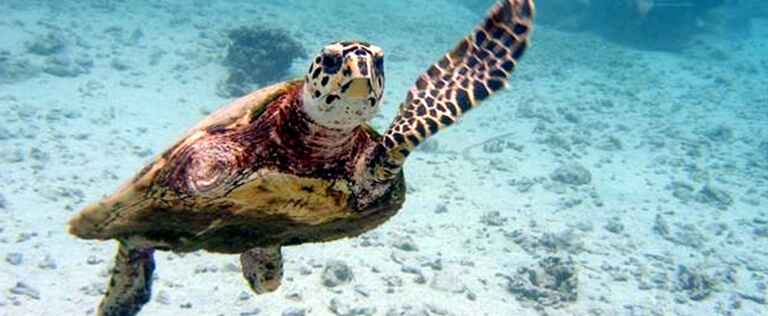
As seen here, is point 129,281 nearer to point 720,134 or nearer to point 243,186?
point 243,186

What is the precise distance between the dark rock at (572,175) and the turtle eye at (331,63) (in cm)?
933

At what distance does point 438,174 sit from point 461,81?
6.96m

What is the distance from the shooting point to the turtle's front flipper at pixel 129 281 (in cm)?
399

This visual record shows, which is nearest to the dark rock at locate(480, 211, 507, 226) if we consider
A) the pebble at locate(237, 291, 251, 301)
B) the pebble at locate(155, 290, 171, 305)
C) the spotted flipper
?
the pebble at locate(237, 291, 251, 301)

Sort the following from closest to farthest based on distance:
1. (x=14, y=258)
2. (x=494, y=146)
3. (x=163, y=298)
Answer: (x=163, y=298)
(x=14, y=258)
(x=494, y=146)

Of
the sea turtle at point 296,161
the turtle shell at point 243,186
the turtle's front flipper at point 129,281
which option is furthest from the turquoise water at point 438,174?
the turtle shell at point 243,186

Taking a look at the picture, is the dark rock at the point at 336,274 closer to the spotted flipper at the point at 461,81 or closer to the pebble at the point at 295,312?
the pebble at the point at 295,312

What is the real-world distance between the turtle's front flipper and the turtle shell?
0.69 ft

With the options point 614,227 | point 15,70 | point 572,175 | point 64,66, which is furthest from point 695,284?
point 15,70

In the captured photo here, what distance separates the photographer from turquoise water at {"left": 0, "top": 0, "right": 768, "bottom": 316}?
6.57 meters

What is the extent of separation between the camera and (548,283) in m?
7.13

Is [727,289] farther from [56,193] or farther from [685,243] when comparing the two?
[56,193]

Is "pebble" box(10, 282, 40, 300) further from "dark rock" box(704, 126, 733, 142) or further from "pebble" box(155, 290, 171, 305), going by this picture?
"dark rock" box(704, 126, 733, 142)

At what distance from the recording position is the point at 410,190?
950 centimetres
